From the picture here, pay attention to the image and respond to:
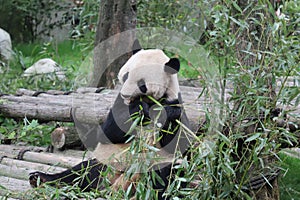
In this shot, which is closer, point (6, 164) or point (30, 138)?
point (6, 164)

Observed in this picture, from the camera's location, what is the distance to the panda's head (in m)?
2.81

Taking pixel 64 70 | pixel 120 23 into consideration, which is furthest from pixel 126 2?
pixel 64 70

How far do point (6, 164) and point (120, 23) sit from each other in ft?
6.77

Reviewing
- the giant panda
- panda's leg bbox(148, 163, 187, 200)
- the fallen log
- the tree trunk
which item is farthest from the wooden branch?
panda's leg bbox(148, 163, 187, 200)

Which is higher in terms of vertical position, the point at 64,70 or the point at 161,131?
the point at 161,131

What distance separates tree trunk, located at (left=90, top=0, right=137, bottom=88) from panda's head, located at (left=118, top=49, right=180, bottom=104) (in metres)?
2.40

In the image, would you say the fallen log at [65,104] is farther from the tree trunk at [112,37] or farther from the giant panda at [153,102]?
the giant panda at [153,102]

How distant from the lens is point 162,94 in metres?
2.84

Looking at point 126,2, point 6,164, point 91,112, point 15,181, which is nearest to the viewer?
point 15,181

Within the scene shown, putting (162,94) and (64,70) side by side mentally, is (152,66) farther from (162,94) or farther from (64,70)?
(64,70)

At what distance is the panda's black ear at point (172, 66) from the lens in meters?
2.80

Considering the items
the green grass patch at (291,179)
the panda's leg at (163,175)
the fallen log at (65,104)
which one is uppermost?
the panda's leg at (163,175)

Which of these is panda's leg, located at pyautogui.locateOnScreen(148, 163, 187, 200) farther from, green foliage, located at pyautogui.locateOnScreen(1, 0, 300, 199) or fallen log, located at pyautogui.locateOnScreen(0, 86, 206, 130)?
fallen log, located at pyautogui.locateOnScreen(0, 86, 206, 130)

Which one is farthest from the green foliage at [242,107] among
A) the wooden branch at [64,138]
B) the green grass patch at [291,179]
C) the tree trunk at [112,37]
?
the tree trunk at [112,37]
